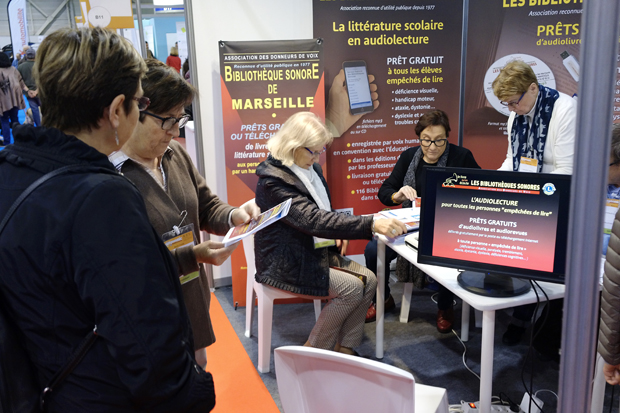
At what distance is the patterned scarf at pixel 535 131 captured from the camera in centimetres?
280

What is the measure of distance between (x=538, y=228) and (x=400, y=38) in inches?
94.0

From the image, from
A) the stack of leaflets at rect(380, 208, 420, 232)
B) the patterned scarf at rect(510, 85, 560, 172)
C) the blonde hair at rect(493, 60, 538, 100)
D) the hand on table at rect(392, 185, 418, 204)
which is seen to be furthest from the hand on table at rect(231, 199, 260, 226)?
the patterned scarf at rect(510, 85, 560, 172)

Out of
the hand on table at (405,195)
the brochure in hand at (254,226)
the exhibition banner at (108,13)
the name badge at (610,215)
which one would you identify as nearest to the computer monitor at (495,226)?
the name badge at (610,215)

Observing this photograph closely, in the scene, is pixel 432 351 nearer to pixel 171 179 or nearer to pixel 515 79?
pixel 515 79

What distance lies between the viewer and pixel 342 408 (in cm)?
132

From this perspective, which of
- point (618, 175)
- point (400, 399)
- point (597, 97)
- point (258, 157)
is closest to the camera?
point (597, 97)

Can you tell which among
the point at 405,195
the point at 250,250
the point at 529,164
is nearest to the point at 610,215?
the point at 529,164

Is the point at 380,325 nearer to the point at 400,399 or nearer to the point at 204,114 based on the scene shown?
the point at 400,399

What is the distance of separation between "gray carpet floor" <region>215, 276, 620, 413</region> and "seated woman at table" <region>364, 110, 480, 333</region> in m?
0.16

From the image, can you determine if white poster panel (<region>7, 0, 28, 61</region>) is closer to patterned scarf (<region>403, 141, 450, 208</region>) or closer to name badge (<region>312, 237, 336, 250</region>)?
patterned scarf (<region>403, 141, 450, 208</region>)

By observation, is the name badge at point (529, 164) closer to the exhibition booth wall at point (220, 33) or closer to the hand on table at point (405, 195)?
the hand on table at point (405, 195)

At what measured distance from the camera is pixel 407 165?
338 cm

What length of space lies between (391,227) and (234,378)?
1.15 metres

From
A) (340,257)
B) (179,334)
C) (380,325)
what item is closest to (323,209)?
(340,257)
